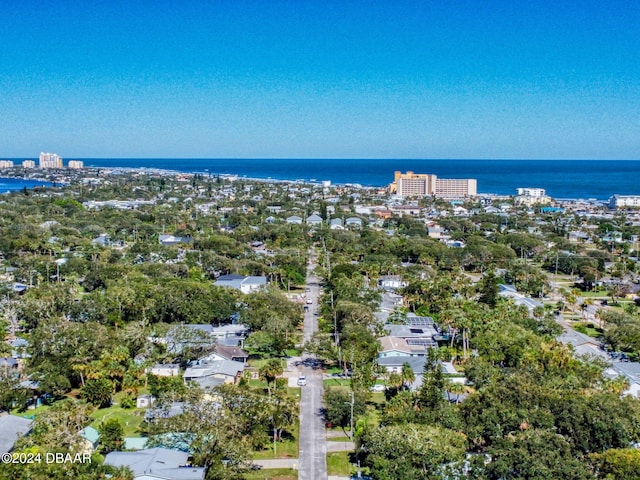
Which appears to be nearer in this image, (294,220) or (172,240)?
(172,240)

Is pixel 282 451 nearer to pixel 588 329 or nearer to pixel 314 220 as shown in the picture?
pixel 588 329

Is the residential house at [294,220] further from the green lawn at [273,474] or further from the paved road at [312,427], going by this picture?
→ the green lawn at [273,474]

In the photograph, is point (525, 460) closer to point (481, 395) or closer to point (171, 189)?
point (481, 395)

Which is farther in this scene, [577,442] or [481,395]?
[481,395]

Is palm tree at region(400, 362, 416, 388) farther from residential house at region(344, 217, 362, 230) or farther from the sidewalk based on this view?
residential house at region(344, 217, 362, 230)

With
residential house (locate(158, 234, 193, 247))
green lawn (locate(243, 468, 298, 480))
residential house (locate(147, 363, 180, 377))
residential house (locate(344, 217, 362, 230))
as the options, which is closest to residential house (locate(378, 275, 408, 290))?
residential house (locate(147, 363, 180, 377))

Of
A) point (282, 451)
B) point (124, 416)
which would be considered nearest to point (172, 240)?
point (124, 416)

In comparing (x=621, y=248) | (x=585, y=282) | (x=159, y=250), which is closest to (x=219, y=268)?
(x=159, y=250)

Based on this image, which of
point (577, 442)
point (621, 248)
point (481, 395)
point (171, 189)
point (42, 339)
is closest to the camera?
point (577, 442)
